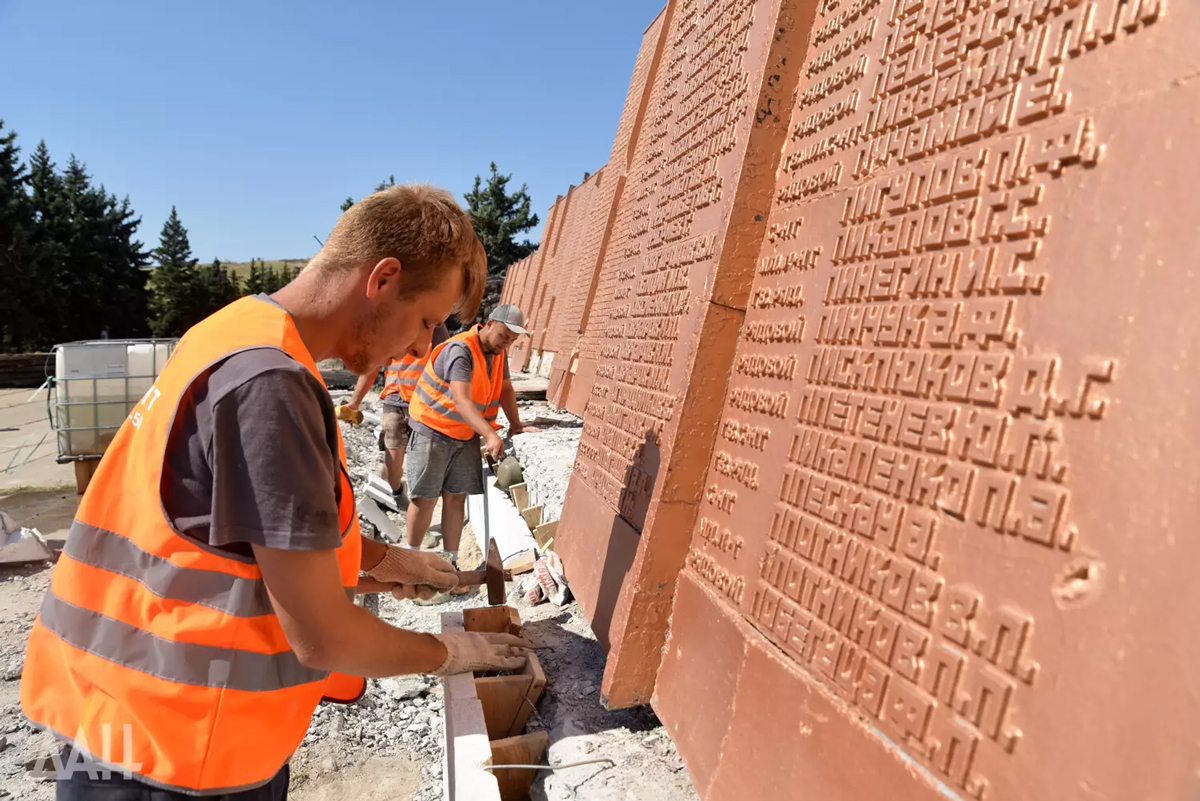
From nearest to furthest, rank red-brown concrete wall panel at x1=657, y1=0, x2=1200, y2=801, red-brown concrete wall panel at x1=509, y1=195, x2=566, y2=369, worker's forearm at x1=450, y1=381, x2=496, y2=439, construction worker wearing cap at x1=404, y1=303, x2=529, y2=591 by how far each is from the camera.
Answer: red-brown concrete wall panel at x1=657, y1=0, x2=1200, y2=801 < worker's forearm at x1=450, y1=381, x2=496, y2=439 < construction worker wearing cap at x1=404, y1=303, x2=529, y2=591 < red-brown concrete wall panel at x1=509, y1=195, x2=566, y2=369

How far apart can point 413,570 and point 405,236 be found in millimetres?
1341

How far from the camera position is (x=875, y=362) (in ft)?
5.25

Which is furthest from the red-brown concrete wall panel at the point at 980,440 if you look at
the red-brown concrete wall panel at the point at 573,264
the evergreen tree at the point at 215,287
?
the evergreen tree at the point at 215,287

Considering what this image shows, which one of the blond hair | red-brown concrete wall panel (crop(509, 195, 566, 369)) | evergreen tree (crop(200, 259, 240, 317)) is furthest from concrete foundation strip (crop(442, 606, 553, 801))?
evergreen tree (crop(200, 259, 240, 317))

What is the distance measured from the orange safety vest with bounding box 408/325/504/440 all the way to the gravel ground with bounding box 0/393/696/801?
4.34 feet

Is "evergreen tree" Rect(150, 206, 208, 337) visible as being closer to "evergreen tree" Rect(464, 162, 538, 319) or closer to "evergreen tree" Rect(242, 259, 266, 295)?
"evergreen tree" Rect(242, 259, 266, 295)

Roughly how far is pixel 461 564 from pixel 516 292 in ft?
58.4

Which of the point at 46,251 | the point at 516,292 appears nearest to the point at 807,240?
the point at 516,292

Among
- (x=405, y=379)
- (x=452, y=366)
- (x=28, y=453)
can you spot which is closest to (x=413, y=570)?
(x=452, y=366)

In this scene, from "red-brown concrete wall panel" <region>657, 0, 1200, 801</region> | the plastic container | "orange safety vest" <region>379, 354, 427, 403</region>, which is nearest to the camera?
"red-brown concrete wall panel" <region>657, 0, 1200, 801</region>

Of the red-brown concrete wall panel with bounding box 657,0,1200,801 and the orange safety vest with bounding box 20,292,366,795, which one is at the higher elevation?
the red-brown concrete wall panel with bounding box 657,0,1200,801

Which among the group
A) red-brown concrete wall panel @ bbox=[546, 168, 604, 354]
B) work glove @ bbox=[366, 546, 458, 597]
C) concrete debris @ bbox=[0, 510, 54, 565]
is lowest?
concrete debris @ bbox=[0, 510, 54, 565]

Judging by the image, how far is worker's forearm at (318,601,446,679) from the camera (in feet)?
4.44

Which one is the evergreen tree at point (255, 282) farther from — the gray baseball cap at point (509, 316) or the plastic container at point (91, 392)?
the gray baseball cap at point (509, 316)
